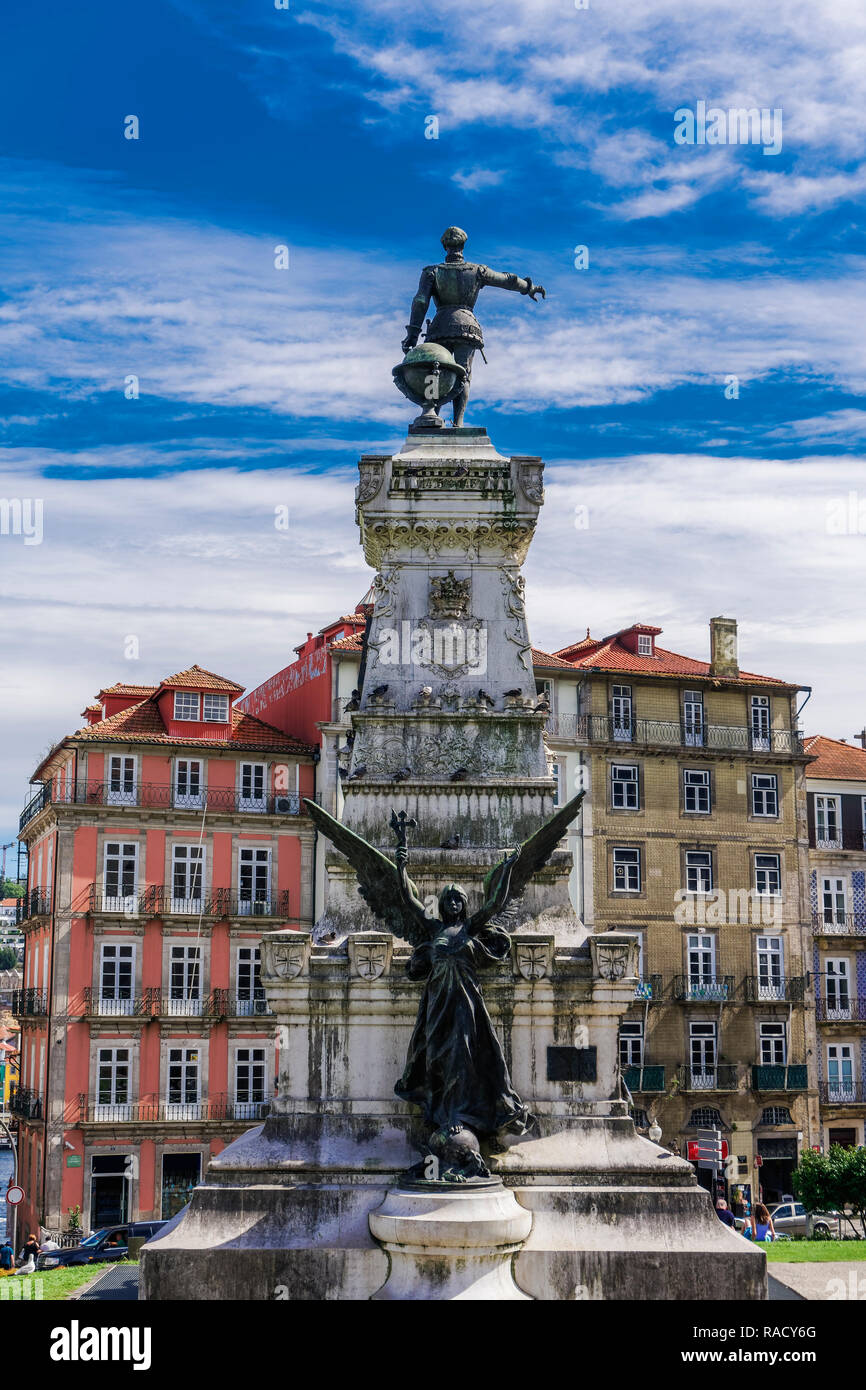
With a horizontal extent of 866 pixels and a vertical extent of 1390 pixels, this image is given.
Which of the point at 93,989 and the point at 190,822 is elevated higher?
the point at 190,822

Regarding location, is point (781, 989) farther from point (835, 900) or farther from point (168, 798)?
point (168, 798)

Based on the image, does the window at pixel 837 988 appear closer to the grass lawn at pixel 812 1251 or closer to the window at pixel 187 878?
the window at pixel 187 878

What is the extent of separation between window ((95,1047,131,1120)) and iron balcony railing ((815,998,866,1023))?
970 inches

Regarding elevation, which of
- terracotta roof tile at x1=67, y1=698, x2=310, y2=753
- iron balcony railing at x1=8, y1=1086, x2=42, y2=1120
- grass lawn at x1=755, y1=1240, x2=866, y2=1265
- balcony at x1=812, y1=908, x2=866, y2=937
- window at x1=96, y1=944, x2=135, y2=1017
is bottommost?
iron balcony railing at x1=8, y1=1086, x2=42, y2=1120

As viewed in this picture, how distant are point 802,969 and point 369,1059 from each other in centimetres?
4004

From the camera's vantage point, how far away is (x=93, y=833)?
4959 cm

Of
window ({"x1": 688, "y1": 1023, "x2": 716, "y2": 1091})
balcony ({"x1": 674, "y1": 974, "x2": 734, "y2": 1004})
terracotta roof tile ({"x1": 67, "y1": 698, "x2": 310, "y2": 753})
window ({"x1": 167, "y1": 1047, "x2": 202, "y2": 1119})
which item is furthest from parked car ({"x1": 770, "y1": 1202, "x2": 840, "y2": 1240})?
terracotta roof tile ({"x1": 67, "y1": 698, "x2": 310, "y2": 753})

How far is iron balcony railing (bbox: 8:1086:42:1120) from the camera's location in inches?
1887

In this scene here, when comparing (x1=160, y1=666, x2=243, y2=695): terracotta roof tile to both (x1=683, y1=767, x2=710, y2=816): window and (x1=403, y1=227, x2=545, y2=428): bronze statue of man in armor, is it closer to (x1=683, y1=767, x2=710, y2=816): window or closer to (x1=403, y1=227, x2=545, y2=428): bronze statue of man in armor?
(x1=683, y1=767, x2=710, y2=816): window

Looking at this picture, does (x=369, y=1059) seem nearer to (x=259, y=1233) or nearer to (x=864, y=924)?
(x=259, y=1233)

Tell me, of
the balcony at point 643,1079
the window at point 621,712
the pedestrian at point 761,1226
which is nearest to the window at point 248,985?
the balcony at point 643,1079

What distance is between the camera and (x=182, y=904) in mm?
49750
